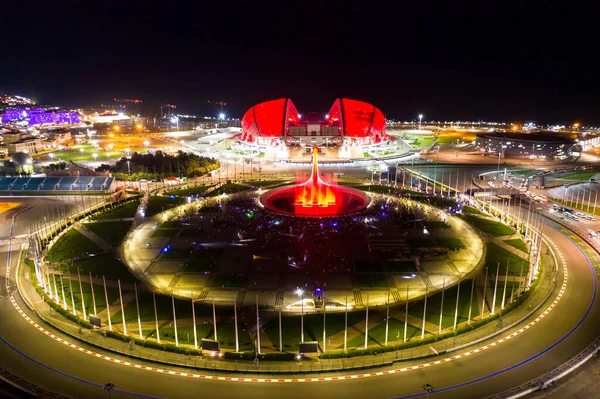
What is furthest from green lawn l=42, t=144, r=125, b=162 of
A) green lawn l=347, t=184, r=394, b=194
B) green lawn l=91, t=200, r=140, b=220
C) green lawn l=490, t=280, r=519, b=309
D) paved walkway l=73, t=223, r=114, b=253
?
green lawn l=490, t=280, r=519, b=309

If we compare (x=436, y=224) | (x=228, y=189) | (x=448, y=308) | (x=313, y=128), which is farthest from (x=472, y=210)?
(x=313, y=128)

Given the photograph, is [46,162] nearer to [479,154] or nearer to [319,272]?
[319,272]

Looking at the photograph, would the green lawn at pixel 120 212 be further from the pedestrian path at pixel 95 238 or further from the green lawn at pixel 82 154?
the green lawn at pixel 82 154

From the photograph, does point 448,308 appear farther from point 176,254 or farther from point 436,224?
point 176,254

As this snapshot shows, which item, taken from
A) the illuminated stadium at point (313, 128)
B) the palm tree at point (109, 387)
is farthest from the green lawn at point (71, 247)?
the illuminated stadium at point (313, 128)

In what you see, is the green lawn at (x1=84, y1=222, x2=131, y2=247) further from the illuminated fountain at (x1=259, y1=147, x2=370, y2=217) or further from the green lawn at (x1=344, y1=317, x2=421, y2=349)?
the green lawn at (x1=344, y1=317, x2=421, y2=349)

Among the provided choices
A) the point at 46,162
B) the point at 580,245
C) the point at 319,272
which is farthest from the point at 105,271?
the point at 46,162
